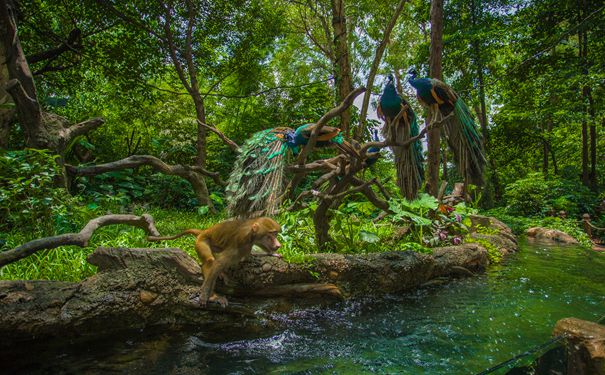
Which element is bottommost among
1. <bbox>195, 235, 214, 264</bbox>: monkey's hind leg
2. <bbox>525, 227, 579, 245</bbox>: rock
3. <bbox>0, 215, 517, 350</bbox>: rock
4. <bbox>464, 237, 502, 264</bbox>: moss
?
<bbox>525, 227, 579, 245</bbox>: rock

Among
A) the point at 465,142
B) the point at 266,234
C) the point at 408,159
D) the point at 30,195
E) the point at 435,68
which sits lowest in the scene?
the point at 266,234

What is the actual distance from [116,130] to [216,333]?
27.3 ft

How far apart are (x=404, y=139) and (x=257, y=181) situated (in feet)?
6.34

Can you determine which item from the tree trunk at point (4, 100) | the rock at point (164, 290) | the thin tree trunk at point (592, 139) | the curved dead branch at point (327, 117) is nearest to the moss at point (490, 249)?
the rock at point (164, 290)

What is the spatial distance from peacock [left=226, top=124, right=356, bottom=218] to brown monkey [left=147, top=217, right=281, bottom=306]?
0.28 metres

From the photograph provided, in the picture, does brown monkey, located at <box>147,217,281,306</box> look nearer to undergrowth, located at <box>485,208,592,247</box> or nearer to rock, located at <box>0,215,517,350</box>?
rock, located at <box>0,215,517,350</box>

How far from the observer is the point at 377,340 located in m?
2.46

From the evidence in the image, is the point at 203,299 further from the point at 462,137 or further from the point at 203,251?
the point at 462,137

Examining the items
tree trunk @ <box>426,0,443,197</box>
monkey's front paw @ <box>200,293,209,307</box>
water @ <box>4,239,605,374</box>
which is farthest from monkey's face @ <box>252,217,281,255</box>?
tree trunk @ <box>426,0,443,197</box>

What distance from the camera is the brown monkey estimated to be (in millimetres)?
2316

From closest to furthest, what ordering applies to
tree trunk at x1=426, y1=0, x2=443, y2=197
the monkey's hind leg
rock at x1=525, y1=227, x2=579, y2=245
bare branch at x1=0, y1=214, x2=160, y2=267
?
bare branch at x1=0, y1=214, x2=160, y2=267, the monkey's hind leg, tree trunk at x1=426, y1=0, x2=443, y2=197, rock at x1=525, y1=227, x2=579, y2=245

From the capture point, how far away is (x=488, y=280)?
4.22 metres

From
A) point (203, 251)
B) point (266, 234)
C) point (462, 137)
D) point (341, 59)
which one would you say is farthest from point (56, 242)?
point (341, 59)

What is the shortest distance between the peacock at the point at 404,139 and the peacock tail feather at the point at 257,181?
55.6 inches
